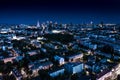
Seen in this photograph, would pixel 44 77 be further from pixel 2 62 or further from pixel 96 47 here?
pixel 96 47

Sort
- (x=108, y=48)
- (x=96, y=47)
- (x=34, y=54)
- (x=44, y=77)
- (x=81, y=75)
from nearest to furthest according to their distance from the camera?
(x=44, y=77)
(x=81, y=75)
(x=34, y=54)
(x=108, y=48)
(x=96, y=47)

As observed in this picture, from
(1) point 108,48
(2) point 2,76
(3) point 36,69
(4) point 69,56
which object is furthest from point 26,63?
(1) point 108,48

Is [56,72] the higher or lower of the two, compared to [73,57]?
lower

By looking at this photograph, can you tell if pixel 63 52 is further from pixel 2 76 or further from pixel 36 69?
pixel 2 76

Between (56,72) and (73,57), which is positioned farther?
(73,57)

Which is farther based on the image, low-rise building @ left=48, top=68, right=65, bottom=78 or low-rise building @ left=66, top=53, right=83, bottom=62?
low-rise building @ left=66, top=53, right=83, bottom=62

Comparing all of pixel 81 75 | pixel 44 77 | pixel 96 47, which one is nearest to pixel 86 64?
pixel 81 75

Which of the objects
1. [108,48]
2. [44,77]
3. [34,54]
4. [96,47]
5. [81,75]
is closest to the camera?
[44,77]

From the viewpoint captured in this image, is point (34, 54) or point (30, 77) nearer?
point (30, 77)

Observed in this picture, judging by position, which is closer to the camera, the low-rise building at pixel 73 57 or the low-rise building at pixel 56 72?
the low-rise building at pixel 56 72
